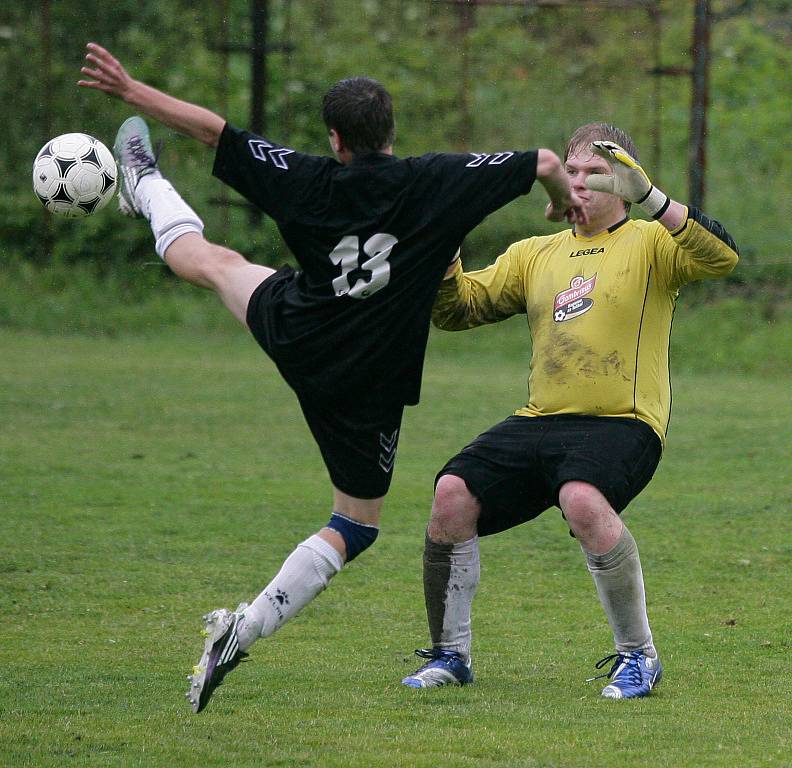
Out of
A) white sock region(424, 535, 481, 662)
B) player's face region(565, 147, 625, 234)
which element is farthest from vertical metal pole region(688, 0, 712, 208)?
white sock region(424, 535, 481, 662)

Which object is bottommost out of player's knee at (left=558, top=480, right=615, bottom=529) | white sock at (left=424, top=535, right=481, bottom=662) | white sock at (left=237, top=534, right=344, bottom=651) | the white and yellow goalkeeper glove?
white sock at (left=424, top=535, right=481, bottom=662)

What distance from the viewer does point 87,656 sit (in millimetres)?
6074

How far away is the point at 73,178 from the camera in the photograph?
247 inches

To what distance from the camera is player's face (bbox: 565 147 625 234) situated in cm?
557

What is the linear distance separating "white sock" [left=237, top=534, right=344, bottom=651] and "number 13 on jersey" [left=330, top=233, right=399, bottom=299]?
93 cm

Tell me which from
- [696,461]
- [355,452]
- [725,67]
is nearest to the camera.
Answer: [355,452]

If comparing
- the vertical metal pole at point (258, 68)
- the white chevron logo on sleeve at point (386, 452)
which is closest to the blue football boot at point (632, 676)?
the white chevron logo on sleeve at point (386, 452)

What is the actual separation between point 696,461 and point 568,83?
29.9 ft

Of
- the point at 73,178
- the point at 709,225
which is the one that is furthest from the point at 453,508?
the point at 73,178

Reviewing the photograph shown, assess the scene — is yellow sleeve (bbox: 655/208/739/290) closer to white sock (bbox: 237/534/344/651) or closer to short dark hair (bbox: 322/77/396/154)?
short dark hair (bbox: 322/77/396/154)

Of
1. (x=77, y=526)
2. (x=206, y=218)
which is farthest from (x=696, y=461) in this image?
(x=206, y=218)

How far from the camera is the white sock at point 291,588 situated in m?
4.95

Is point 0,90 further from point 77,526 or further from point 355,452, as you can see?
point 355,452

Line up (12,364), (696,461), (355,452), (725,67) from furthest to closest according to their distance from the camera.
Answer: (725,67) < (12,364) < (696,461) < (355,452)
